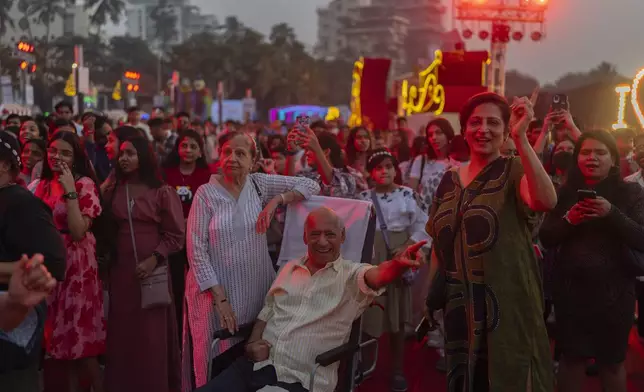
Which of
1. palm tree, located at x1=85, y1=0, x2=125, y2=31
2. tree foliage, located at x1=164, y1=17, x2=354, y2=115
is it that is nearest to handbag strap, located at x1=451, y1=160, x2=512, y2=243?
tree foliage, located at x1=164, y1=17, x2=354, y2=115

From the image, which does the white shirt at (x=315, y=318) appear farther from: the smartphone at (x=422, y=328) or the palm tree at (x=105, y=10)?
the palm tree at (x=105, y=10)

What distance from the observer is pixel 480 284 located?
9.64ft

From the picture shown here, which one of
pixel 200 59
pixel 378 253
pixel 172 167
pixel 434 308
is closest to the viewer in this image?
pixel 434 308

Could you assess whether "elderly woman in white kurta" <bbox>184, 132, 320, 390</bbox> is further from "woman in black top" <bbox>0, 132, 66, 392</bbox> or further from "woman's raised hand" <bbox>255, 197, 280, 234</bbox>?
"woman in black top" <bbox>0, 132, 66, 392</bbox>

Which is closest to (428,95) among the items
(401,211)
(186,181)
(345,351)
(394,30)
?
(186,181)

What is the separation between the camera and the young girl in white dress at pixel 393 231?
5.16m

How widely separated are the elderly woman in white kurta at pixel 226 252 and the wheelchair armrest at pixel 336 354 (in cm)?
60

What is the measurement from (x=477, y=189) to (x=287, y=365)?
1.37 meters

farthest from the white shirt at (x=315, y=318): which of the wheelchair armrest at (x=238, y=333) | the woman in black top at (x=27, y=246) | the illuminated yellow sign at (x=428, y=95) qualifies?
the illuminated yellow sign at (x=428, y=95)

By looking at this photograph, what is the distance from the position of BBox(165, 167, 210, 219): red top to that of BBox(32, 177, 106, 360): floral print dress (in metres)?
1.38

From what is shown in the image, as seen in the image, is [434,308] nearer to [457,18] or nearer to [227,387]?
[227,387]

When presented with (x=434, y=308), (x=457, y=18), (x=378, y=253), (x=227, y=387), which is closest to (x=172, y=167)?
(x=378, y=253)

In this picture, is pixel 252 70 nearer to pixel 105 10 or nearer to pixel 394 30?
pixel 105 10

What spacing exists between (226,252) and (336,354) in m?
0.86
